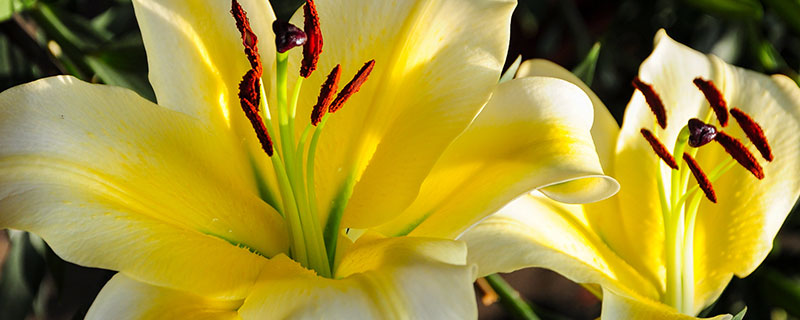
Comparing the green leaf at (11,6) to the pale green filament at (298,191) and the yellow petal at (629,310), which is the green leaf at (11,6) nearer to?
the pale green filament at (298,191)

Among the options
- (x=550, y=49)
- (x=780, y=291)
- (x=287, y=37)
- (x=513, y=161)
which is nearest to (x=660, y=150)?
(x=513, y=161)

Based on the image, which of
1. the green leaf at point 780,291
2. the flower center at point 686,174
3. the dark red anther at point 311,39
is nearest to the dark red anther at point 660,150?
the flower center at point 686,174

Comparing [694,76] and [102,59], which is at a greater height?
[102,59]

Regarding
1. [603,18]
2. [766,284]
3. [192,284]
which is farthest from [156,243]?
[603,18]

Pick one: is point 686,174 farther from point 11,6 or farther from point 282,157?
point 11,6

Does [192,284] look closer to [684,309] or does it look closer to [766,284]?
[684,309]

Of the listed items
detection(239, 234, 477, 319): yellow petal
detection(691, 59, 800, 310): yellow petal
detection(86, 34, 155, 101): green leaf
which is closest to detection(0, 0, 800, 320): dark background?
detection(86, 34, 155, 101): green leaf
